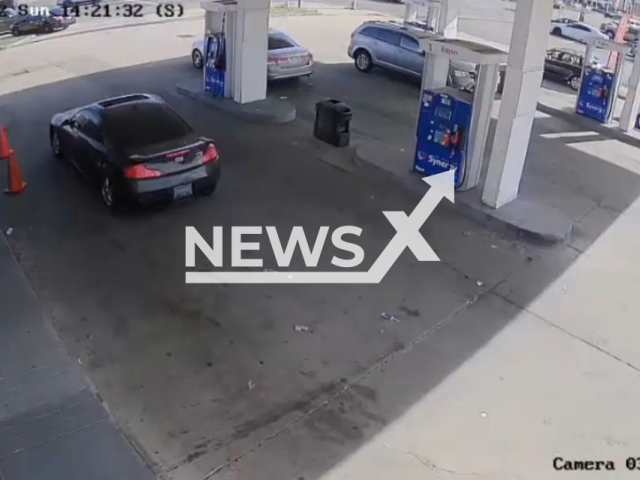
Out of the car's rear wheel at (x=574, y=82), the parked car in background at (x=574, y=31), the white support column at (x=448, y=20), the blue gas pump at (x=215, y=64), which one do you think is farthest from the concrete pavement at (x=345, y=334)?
the parked car in background at (x=574, y=31)

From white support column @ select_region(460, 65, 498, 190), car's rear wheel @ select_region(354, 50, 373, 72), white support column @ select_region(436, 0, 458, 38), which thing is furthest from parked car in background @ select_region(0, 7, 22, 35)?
white support column @ select_region(460, 65, 498, 190)

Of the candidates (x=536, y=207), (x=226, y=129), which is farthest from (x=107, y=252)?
(x=536, y=207)

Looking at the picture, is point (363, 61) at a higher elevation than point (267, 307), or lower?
higher

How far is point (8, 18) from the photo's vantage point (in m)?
28.1

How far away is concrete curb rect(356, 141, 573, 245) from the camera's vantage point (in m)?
9.77

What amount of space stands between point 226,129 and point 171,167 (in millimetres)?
4822

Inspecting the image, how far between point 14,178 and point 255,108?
6.05 m

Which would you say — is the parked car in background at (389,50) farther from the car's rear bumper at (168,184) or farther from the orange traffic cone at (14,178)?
the orange traffic cone at (14,178)

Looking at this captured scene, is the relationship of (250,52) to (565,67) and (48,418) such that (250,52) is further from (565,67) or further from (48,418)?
(565,67)

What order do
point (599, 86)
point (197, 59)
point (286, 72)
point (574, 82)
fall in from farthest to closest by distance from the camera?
point (574, 82), point (197, 59), point (286, 72), point (599, 86)

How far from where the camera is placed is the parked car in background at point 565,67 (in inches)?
816

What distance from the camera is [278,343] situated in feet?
23.4

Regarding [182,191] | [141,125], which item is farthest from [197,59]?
[182,191]

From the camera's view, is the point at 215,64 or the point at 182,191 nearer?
the point at 182,191
